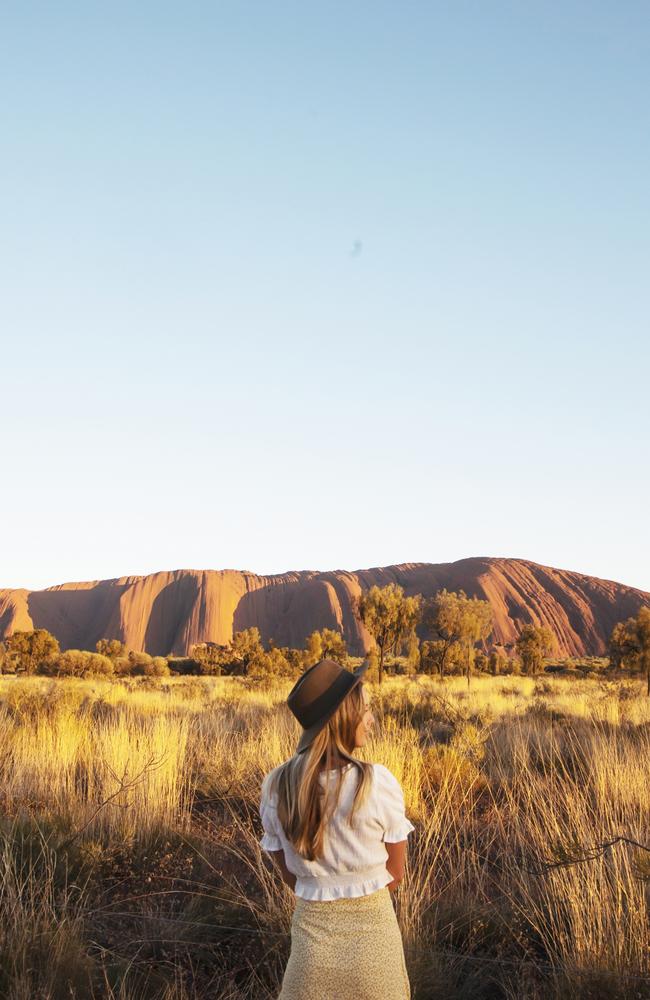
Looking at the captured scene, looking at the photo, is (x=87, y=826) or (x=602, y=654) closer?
(x=87, y=826)

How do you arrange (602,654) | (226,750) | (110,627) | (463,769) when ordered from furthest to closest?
(110,627)
(602,654)
(226,750)
(463,769)

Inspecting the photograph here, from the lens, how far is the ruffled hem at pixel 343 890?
2516 millimetres

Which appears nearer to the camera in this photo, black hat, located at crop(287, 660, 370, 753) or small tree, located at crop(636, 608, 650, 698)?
black hat, located at crop(287, 660, 370, 753)

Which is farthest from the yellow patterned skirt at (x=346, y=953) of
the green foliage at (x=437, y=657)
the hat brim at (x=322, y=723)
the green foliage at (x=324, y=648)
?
the green foliage at (x=437, y=657)

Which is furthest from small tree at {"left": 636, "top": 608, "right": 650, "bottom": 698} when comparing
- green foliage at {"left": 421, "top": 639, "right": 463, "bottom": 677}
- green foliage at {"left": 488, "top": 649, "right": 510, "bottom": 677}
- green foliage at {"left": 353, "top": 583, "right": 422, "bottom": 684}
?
green foliage at {"left": 488, "top": 649, "right": 510, "bottom": 677}

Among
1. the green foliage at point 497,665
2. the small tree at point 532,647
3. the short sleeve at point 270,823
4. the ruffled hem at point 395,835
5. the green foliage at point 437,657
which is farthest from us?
the green foliage at point 497,665

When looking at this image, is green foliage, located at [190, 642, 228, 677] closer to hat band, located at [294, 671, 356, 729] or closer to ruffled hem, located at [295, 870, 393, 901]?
ruffled hem, located at [295, 870, 393, 901]

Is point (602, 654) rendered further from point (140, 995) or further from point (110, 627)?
point (140, 995)

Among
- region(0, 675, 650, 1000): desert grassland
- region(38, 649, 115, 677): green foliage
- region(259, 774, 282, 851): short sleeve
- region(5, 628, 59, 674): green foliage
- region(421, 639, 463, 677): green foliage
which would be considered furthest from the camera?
region(421, 639, 463, 677): green foliage

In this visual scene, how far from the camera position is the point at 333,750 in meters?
2.54

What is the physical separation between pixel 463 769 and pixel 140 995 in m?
4.57

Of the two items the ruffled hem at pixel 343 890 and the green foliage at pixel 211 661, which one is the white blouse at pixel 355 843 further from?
the green foliage at pixel 211 661

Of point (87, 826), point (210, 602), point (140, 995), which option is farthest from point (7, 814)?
point (210, 602)

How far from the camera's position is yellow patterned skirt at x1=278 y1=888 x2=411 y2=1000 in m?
2.45
